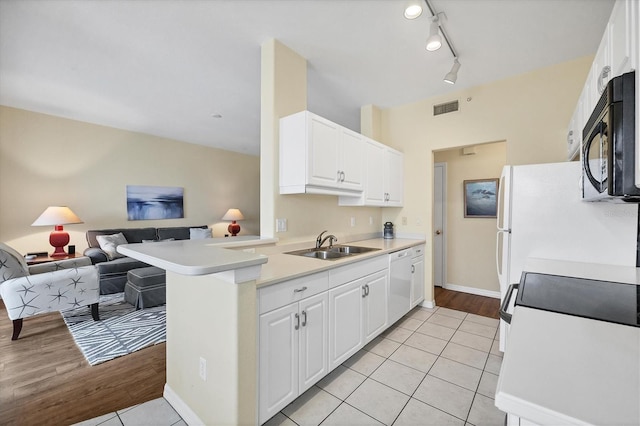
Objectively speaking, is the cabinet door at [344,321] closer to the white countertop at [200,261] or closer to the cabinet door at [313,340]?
the cabinet door at [313,340]

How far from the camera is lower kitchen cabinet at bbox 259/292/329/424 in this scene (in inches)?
58.6

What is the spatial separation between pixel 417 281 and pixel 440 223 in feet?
4.78

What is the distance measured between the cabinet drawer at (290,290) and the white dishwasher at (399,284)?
3.66 feet

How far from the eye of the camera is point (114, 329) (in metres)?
2.84

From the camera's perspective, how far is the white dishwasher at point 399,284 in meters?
2.74

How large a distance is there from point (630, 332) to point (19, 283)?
4132 mm

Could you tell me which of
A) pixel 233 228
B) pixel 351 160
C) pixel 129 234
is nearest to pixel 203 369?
pixel 351 160

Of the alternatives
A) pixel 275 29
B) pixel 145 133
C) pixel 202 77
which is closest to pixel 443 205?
pixel 275 29

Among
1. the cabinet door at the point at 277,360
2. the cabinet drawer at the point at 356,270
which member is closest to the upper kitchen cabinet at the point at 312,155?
the cabinet drawer at the point at 356,270

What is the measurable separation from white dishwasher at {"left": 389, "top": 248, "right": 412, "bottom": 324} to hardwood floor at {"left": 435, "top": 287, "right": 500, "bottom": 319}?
2.90ft

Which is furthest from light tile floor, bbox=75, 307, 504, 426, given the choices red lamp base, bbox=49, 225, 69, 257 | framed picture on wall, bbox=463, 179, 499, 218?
red lamp base, bbox=49, 225, 69, 257

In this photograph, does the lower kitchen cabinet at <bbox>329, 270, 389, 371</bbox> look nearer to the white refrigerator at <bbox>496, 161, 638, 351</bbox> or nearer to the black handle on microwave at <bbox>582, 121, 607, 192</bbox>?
A: the white refrigerator at <bbox>496, 161, 638, 351</bbox>

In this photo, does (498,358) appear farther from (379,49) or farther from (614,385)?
(379,49)

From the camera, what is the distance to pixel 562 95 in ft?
8.82
